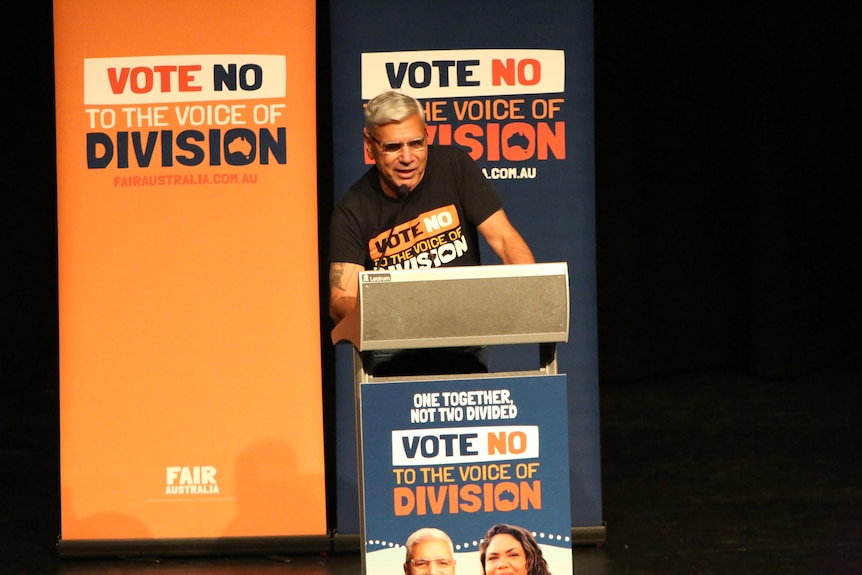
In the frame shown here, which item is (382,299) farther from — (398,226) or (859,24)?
(859,24)

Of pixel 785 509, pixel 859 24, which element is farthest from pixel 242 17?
pixel 859 24

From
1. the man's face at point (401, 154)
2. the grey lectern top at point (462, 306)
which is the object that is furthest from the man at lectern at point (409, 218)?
the grey lectern top at point (462, 306)

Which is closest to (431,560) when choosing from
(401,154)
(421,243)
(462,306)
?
(462,306)

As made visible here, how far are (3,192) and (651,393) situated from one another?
13.7 feet

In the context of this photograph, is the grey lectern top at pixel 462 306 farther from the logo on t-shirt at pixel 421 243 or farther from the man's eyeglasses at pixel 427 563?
the logo on t-shirt at pixel 421 243

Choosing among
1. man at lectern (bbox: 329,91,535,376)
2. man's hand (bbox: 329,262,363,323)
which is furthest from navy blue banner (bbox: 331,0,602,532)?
man's hand (bbox: 329,262,363,323)

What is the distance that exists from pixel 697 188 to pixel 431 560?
4.90m

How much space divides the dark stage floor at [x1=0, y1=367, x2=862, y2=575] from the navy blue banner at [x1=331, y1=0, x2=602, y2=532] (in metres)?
0.99

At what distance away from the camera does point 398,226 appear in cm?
275

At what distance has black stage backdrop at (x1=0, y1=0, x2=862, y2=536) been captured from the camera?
6.36 metres

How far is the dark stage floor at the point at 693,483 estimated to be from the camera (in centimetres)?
367

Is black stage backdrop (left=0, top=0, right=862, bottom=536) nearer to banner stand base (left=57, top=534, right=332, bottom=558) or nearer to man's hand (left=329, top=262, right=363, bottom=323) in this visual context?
banner stand base (left=57, top=534, right=332, bottom=558)

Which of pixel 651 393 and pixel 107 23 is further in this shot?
pixel 651 393

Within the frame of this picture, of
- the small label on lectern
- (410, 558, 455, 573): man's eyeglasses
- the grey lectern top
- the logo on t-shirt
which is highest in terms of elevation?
the logo on t-shirt
